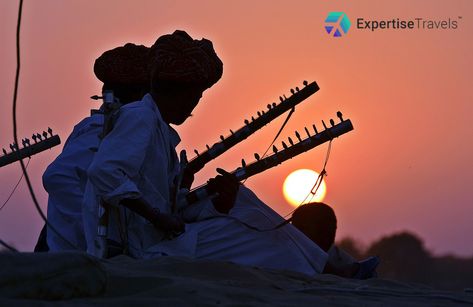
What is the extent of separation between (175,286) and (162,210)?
1.96m

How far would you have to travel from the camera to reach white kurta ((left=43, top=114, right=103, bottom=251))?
612cm

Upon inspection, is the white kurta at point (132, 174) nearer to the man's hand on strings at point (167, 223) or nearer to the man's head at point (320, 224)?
the man's hand on strings at point (167, 223)

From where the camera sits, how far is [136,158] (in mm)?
5570

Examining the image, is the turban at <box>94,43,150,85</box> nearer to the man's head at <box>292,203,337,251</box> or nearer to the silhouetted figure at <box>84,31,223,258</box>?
the silhouetted figure at <box>84,31,223,258</box>

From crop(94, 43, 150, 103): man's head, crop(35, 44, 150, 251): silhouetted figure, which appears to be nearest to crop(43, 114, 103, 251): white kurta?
crop(35, 44, 150, 251): silhouetted figure

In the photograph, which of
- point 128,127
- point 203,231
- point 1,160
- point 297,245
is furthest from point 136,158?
point 1,160

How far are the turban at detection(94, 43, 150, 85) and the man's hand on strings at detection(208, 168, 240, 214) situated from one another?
1.36 meters

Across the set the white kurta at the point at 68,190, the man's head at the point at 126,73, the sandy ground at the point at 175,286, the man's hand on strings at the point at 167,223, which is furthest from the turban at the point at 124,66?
the sandy ground at the point at 175,286

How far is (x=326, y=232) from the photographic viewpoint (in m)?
7.92

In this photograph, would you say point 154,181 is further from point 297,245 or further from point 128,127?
point 297,245

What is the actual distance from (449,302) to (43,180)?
2876 millimetres

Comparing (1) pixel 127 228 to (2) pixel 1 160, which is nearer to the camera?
(1) pixel 127 228

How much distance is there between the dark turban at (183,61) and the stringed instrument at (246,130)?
708 mm

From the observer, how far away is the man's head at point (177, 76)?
243 inches
